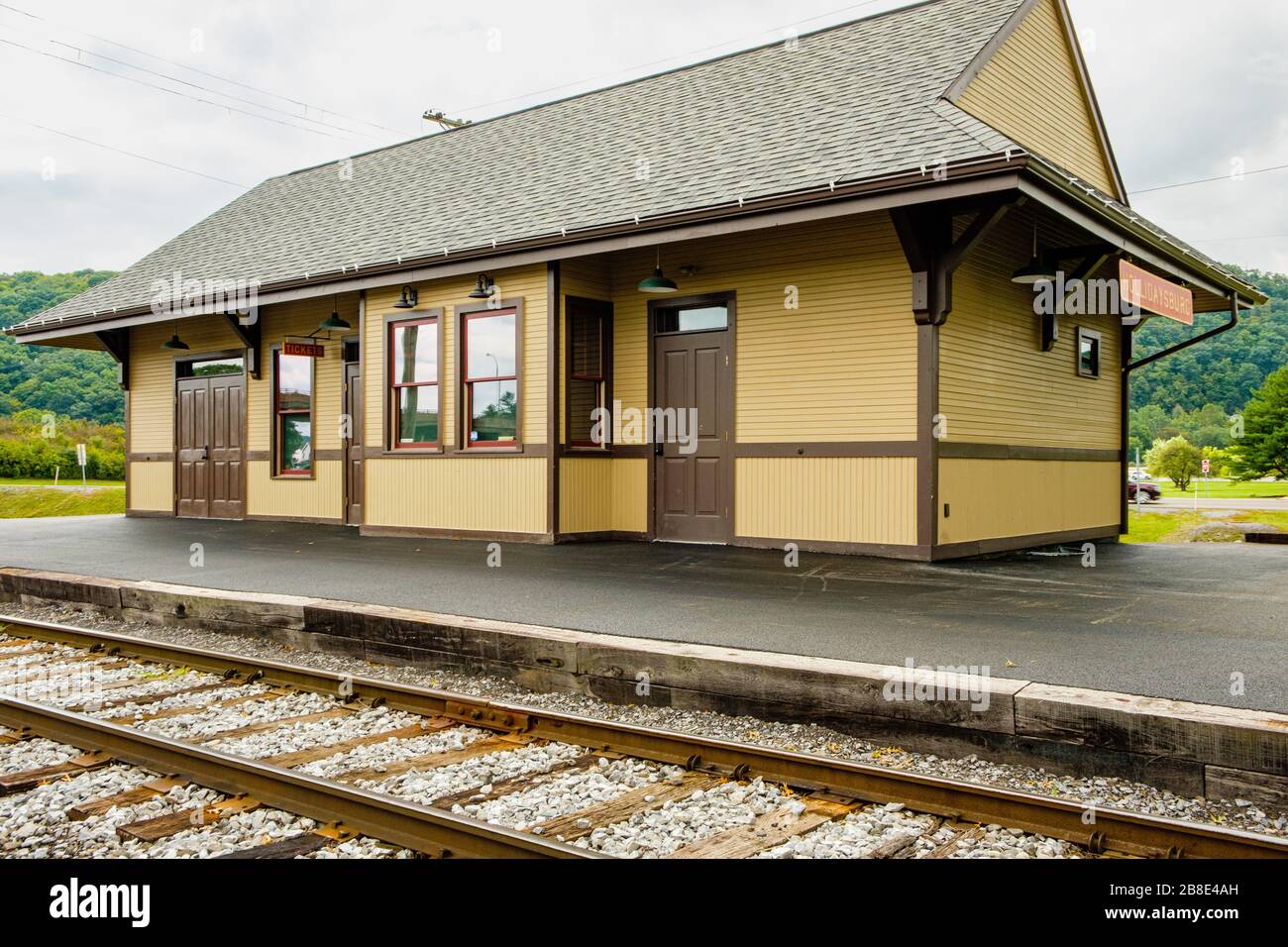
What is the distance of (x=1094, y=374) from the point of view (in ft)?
45.2

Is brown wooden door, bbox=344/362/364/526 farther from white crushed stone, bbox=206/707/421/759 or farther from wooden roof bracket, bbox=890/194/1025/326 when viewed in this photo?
Result: white crushed stone, bbox=206/707/421/759

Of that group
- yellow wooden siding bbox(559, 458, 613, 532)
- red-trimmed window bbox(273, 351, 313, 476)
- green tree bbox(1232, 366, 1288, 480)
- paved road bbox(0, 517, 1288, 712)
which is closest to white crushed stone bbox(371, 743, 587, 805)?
paved road bbox(0, 517, 1288, 712)

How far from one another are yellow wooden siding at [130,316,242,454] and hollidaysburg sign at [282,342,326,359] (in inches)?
120

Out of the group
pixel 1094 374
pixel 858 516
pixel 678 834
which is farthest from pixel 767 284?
pixel 678 834

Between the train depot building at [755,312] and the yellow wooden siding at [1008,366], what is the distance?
2.1 inches

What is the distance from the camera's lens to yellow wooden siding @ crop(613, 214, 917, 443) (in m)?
10.2

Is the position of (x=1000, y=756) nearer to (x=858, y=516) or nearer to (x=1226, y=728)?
(x=1226, y=728)

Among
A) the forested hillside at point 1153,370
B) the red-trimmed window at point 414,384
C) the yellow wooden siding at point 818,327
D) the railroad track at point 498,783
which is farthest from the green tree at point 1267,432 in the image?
the railroad track at point 498,783

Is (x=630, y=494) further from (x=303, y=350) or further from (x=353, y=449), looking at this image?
(x=303, y=350)

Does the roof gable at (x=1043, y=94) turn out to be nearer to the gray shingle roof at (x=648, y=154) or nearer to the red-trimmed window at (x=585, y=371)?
the gray shingle roof at (x=648, y=154)

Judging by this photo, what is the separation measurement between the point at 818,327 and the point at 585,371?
309 centimetres

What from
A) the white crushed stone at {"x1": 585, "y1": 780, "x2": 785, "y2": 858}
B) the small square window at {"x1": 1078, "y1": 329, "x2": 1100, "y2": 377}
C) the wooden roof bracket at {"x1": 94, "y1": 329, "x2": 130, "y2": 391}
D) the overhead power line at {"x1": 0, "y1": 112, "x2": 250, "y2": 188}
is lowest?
the white crushed stone at {"x1": 585, "y1": 780, "x2": 785, "y2": 858}

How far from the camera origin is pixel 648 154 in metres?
12.8

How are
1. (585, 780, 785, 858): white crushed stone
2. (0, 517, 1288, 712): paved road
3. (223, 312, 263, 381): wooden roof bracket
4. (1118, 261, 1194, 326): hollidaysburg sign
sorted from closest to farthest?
(585, 780, 785, 858): white crushed stone
(0, 517, 1288, 712): paved road
(1118, 261, 1194, 326): hollidaysburg sign
(223, 312, 263, 381): wooden roof bracket
